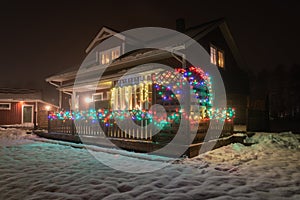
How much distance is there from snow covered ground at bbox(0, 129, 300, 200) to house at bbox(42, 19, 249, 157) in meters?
1.43

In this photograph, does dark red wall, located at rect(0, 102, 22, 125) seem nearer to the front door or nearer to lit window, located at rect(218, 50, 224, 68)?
the front door

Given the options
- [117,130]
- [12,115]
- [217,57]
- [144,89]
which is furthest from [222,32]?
[12,115]

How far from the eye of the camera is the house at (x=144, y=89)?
7.52m

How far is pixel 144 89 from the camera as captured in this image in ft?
42.7

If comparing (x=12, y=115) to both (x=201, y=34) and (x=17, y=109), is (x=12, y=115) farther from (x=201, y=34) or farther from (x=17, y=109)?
(x=201, y=34)

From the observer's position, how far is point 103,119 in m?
8.88

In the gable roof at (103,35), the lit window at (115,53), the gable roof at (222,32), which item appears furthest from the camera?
the lit window at (115,53)

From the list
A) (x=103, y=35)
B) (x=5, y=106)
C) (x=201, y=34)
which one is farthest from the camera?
(x=5, y=106)

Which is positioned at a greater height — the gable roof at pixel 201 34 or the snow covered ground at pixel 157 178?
the gable roof at pixel 201 34

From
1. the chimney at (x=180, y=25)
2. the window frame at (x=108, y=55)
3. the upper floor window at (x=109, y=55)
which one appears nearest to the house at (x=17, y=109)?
the window frame at (x=108, y=55)

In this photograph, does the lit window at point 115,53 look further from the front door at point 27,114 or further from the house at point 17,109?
the front door at point 27,114

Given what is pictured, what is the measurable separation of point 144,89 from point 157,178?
875 centimetres

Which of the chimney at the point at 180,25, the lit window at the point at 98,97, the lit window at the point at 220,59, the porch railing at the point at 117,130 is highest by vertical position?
the chimney at the point at 180,25

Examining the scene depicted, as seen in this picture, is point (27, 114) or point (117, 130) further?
point (27, 114)
